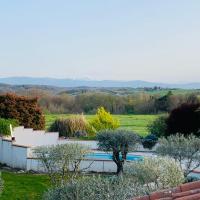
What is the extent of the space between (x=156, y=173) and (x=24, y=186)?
724 cm

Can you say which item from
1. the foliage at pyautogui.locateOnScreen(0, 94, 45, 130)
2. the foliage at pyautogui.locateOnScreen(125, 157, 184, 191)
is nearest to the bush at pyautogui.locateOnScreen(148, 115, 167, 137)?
the foliage at pyautogui.locateOnScreen(0, 94, 45, 130)

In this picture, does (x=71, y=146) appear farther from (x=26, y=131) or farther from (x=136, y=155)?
(x=26, y=131)

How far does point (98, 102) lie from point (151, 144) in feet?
97.1

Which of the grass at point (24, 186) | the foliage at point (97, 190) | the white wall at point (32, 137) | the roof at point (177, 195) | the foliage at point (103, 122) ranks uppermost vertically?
the roof at point (177, 195)

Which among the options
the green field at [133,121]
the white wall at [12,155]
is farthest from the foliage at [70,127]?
the white wall at [12,155]

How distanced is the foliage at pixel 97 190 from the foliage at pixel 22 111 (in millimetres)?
23265

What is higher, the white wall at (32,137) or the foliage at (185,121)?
the foliage at (185,121)

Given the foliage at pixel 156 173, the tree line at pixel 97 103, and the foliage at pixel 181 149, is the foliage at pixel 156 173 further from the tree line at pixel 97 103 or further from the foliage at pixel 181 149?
the tree line at pixel 97 103

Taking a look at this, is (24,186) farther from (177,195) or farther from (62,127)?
(62,127)

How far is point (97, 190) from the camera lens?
9.48 meters

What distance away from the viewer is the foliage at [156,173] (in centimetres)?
1380

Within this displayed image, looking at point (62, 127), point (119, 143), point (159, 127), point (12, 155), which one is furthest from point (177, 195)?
point (62, 127)

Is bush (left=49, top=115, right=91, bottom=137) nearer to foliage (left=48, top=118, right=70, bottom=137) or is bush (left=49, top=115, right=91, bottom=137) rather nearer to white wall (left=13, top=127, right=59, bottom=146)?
foliage (left=48, top=118, right=70, bottom=137)

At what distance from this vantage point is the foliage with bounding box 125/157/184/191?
13797 millimetres
